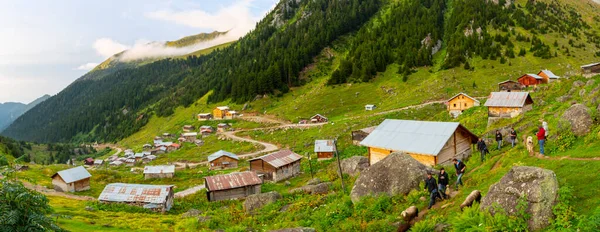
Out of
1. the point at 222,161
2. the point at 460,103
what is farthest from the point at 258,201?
the point at 460,103

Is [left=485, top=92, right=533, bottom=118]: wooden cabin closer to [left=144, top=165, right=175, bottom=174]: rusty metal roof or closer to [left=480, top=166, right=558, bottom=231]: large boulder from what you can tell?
[left=480, top=166, right=558, bottom=231]: large boulder

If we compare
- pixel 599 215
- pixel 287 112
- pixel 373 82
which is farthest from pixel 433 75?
pixel 599 215

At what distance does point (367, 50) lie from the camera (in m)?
134

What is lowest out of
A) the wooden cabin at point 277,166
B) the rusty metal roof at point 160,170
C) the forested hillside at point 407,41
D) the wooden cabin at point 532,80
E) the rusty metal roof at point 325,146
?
the rusty metal roof at point 160,170

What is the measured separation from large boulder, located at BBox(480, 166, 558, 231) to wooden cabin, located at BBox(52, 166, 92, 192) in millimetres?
64832

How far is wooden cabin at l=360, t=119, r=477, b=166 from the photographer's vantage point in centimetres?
3281

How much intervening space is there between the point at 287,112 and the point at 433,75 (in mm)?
45734

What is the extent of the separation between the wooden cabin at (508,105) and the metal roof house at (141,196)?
47644mm

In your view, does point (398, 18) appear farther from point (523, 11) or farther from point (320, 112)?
point (320, 112)

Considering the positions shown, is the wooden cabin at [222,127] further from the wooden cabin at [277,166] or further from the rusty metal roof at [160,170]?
the wooden cabin at [277,166]

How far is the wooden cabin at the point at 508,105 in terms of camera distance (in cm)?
5258

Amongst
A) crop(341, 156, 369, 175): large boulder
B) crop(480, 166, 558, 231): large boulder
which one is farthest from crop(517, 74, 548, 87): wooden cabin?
crop(480, 166, 558, 231): large boulder

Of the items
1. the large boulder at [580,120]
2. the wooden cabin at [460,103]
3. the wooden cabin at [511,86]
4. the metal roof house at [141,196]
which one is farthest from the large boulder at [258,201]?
the wooden cabin at [511,86]

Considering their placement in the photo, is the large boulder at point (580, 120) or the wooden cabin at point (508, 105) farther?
the wooden cabin at point (508, 105)
